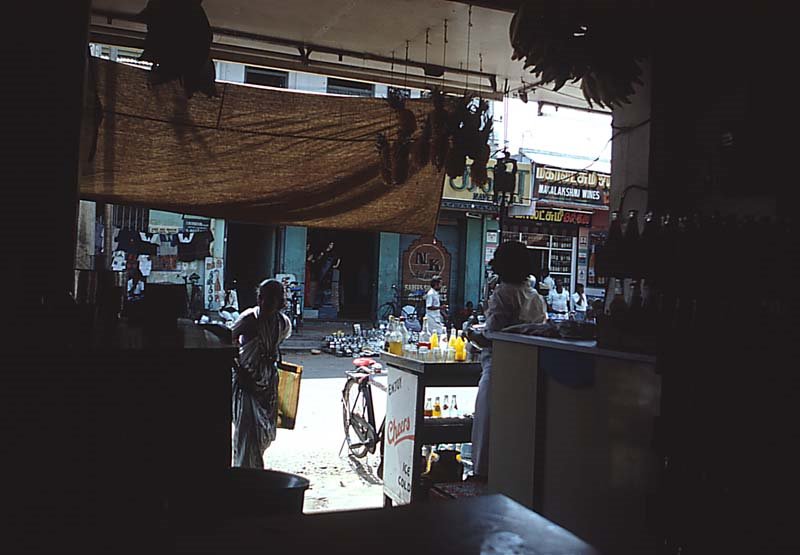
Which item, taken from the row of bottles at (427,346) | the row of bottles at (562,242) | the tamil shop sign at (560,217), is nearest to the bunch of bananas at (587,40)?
the row of bottles at (427,346)

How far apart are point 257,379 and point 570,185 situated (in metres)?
14.7

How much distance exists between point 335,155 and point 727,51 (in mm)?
2502

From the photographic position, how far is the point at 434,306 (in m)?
15.7

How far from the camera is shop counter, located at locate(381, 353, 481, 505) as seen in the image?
5090 mm

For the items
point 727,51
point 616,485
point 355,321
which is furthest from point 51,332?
point 355,321

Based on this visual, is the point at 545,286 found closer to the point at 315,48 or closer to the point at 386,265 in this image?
the point at 386,265

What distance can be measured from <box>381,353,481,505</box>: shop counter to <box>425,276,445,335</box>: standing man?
992mm

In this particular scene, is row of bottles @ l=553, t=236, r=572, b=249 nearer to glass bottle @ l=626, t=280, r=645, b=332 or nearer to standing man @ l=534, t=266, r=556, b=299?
standing man @ l=534, t=266, r=556, b=299

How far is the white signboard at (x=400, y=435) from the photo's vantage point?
16.8ft

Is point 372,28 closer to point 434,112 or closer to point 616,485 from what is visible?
point 434,112

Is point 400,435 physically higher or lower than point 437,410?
lower

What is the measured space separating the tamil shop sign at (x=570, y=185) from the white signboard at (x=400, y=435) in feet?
43.4

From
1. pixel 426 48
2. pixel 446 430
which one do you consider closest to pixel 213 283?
pixel 446 430

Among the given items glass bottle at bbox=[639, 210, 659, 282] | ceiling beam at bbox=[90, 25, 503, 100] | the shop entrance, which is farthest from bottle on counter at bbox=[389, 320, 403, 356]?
the shop entrance
